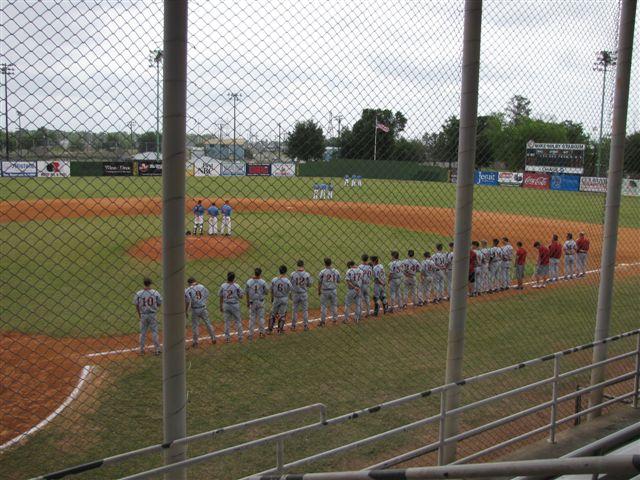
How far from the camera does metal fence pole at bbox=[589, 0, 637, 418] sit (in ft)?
19.3

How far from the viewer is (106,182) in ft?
13.7

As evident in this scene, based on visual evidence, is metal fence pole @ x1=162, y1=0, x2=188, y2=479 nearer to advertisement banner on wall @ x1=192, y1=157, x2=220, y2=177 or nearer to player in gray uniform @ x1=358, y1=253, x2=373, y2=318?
advertisement banner on wall @ x1=192, y1=157, x2=220, y2=177

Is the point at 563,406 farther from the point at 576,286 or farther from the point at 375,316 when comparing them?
the point at 576,286

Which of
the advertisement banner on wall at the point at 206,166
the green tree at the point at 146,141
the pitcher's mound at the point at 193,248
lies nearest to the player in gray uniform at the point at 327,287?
the pitcher's mound at the point at 193,248

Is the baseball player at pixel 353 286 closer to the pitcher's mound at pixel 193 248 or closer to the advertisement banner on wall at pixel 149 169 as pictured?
the pitcher's mound at pixel 193 248

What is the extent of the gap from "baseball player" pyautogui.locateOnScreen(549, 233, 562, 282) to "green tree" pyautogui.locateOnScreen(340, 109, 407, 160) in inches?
550

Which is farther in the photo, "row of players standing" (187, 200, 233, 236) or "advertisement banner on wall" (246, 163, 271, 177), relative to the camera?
"row of players standing" (187, 200, 233, 236)

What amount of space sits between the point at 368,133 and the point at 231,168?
1.39 meters

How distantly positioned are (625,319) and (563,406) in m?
5.77

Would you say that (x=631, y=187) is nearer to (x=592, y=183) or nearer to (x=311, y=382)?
(x=592, y=183)

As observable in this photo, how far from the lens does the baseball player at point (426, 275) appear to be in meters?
14.9

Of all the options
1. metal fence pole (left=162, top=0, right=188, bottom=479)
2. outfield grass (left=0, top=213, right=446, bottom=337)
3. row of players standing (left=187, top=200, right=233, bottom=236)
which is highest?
metal fence pole (left=162, top=0, right=188, bottom=479)

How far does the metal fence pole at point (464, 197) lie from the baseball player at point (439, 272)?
10.4 meters

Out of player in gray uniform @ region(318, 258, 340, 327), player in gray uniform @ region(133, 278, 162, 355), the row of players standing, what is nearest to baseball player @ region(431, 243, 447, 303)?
player in gray uniform @ region(318, 258, 340, 327)
